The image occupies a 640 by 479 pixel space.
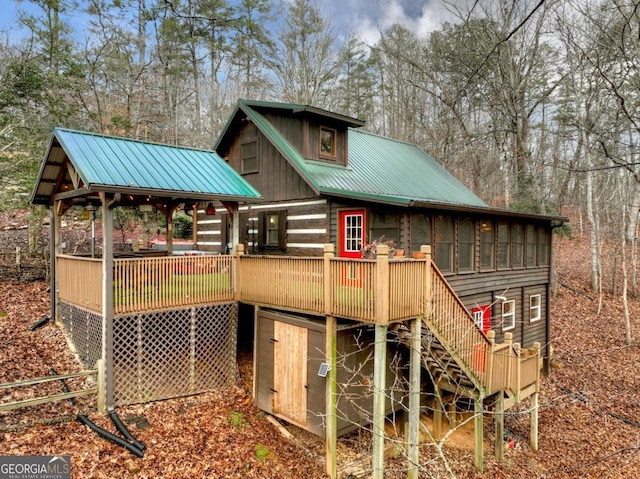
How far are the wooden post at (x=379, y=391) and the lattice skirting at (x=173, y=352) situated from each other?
4487 millimetres

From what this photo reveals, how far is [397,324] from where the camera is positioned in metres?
9.38

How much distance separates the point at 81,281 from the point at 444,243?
402 inches

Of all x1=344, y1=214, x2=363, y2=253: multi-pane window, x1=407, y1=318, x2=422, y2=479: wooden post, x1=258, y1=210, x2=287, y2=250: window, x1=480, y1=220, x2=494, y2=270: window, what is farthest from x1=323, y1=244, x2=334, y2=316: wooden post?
x1=480, y1=220, x2=494, y2=270: window


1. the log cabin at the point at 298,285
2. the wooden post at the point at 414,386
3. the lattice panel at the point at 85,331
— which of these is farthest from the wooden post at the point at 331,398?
the lattice panel at the point at 85,331

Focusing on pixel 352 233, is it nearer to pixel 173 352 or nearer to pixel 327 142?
pixel 327 142

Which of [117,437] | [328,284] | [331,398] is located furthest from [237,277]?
[117,437]

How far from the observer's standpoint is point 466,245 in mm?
13516

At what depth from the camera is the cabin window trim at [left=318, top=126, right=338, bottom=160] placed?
45.0ft

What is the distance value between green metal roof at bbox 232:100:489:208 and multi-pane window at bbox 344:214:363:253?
0.78 metres

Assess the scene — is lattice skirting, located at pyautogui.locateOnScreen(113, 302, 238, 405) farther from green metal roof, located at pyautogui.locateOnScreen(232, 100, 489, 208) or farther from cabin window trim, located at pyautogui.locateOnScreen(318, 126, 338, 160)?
cabin window trim, located at pyautogui.locateOnScreen(318, 126, 338, 160)

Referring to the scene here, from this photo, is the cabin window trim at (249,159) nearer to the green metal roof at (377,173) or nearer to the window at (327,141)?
the green metal roof at (377,173)

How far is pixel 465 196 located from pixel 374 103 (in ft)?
52.6

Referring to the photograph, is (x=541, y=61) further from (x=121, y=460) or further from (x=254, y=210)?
(x=121, y=460)

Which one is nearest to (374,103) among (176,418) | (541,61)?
(541,61)
